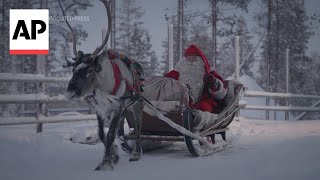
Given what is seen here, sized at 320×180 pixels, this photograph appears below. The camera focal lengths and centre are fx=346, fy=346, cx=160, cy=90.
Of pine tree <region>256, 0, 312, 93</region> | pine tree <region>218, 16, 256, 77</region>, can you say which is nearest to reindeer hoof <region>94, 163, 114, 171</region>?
pine tree <region>256, 0, 312, 93</region>

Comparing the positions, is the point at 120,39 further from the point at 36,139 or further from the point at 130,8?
the point at 36,139

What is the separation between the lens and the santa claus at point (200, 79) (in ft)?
18.4

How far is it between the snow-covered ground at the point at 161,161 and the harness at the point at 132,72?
0.92 m

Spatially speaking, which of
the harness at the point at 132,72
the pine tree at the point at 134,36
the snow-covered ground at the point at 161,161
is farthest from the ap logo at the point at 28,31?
the pine tree at the point at 134,36

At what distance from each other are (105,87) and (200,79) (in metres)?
2.28

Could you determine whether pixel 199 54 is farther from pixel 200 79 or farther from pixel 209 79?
pixel 209 79

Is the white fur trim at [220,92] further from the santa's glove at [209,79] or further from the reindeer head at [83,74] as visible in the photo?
the reindeer head at [83,74]

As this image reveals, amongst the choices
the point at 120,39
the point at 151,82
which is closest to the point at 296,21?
the point at 120,39

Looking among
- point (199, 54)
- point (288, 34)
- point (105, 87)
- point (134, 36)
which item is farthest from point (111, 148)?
point (134, 36)

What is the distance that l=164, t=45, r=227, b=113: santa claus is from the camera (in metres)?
5.60

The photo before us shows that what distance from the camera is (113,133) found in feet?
12.6

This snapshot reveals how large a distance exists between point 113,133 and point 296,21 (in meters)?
19.6

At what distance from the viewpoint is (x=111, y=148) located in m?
3.91

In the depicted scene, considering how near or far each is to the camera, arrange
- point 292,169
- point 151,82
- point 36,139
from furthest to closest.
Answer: point 36,139 < point 151,82 < point 292,169
